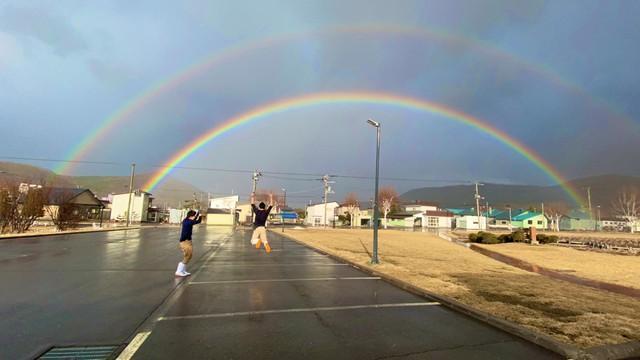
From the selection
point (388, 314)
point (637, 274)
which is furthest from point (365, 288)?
point (637, 274)

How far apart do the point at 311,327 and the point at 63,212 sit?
36.2 metres

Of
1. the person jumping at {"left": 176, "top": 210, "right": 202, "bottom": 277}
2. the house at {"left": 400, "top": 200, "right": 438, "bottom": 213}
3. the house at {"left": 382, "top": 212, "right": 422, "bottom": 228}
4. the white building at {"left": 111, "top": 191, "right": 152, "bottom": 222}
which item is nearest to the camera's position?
the person jumping at {"left": 176, "top": 210, "right": 202, "bottom": 277}

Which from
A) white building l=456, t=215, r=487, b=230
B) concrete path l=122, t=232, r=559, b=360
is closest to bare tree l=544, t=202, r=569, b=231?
white building l=456, t=215, r=487, b=230

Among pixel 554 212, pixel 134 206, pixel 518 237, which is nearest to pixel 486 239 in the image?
pixel 518 237

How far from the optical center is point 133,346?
16.0 ft

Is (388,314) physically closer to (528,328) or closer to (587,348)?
(528,328)

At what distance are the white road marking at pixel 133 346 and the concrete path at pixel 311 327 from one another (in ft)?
0.04

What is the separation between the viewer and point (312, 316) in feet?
21.9

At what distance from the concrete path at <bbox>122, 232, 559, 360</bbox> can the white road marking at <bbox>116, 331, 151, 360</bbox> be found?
0.04 feet

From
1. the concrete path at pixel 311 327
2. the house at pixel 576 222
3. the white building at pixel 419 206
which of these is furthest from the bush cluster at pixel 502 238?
the white building at pixel 419 206

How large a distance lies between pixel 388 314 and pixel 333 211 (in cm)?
11361

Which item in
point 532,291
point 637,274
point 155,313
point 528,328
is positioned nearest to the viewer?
point 528,328

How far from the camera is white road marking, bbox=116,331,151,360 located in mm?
4531

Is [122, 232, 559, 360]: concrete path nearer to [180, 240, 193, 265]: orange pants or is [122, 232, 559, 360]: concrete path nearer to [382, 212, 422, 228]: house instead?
[180, 240, 193, 265]: orange pants
